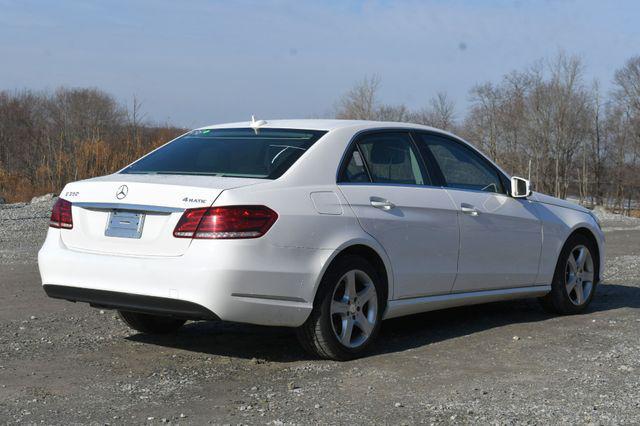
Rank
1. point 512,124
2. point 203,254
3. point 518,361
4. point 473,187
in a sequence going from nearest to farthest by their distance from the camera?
point 203,254, point 518,361, point 473,187, point 512,124

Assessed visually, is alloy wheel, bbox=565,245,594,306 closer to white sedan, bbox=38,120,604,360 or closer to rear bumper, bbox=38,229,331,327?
white sedan, bbox=38,120,604,360

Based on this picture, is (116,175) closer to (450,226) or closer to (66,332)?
(66,332)

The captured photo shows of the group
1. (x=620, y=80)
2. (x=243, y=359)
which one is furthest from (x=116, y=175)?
(x=620, y=80)

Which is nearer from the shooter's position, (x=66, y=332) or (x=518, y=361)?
(x=518, y=361)

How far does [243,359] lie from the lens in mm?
6043

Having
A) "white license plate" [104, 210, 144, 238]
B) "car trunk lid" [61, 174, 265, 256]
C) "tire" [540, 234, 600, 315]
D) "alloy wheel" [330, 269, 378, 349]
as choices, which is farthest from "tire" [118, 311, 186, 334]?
"tire" [540, 234, 600, 315]

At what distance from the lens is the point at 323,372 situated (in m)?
5.66

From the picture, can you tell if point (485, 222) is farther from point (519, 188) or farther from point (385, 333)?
point (385, 333)

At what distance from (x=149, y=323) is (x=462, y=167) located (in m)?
2.75

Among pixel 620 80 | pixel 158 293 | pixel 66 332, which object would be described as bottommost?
pixel 66 332

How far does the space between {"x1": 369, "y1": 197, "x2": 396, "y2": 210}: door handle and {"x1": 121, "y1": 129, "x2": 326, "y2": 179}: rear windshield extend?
1.88 ft

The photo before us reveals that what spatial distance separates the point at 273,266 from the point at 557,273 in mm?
3471

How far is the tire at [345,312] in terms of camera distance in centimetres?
577

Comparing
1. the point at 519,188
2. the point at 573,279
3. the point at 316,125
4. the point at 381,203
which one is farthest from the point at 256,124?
the point at 573,279
